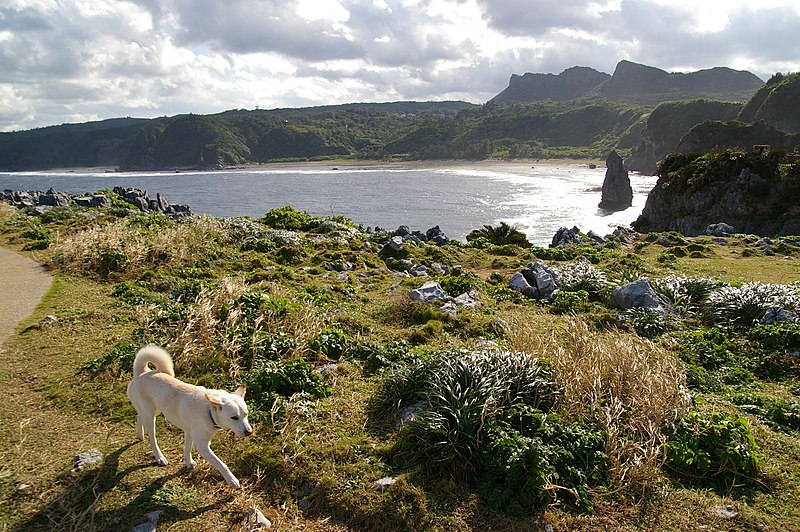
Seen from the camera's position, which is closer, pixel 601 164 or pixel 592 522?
pixel 592 522

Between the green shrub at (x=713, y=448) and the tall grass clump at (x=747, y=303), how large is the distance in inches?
205

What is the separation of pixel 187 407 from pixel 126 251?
29.2ft

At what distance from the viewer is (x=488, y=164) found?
11738 cm

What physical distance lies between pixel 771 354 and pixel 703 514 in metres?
4.89

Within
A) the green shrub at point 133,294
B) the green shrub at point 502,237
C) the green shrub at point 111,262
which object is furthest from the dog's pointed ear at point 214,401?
the green shrub at point 502,237

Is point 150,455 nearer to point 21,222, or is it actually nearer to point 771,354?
point 771,354

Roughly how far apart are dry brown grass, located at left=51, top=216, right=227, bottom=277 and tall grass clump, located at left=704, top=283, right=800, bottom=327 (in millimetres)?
12458

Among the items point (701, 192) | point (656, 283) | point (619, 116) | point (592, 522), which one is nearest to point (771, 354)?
point (656, 283)

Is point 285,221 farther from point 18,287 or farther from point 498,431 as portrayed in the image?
point 498,431

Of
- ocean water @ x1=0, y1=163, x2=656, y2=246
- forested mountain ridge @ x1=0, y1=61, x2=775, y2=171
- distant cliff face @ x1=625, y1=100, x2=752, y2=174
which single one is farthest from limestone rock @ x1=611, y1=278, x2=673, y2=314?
forested mountain ridge @ x1=0, y1=61, x2=775, y2=171

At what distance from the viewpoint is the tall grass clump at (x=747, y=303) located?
9484mm

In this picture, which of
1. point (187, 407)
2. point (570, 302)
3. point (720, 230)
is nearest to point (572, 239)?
point (720, 230)

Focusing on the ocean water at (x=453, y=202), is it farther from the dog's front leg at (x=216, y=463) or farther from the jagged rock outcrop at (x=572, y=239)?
the dog's front leg at (x=216, y=463)

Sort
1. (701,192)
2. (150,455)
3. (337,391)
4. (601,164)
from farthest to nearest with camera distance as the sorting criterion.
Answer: (601,164)
(701,192)
(337,391)
(150,455)
